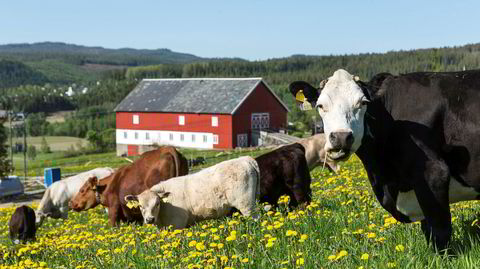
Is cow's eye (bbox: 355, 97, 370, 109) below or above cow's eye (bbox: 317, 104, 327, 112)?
above

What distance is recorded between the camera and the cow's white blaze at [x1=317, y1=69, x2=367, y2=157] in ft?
18.0

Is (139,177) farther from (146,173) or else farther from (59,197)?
(59,197)

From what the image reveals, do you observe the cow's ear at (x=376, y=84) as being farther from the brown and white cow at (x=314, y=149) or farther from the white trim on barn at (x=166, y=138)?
the white trim on barn at (x=166, y=138)

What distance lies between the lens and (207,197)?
36.6 feet

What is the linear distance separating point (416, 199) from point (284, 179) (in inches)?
267

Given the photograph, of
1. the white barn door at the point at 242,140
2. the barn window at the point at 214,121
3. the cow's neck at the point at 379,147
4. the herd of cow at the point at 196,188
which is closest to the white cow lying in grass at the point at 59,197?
the herd of cow at the point at 196,188

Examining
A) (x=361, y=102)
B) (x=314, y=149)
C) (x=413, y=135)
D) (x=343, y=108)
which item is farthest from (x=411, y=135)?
(x=314, y=149)

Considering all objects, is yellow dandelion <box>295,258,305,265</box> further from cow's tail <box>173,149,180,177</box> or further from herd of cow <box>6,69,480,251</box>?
cow's tail <box>173,149,180,177</box>

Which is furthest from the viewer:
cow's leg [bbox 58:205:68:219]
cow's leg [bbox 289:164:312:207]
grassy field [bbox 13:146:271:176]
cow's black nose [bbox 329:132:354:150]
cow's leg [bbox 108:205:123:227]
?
grassy field [bbox 13:146:271:176]

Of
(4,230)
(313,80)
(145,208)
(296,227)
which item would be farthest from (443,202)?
(313,80)

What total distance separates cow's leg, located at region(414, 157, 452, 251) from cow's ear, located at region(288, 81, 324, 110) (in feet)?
4.40

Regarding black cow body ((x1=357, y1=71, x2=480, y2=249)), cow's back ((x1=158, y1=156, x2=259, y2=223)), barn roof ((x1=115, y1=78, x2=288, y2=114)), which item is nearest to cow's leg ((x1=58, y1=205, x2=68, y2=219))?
cow's back ((x1=158, y1=156, x2=259, y2=223))

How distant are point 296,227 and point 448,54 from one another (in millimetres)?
190356

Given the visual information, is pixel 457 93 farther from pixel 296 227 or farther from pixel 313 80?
pixel 313 80
